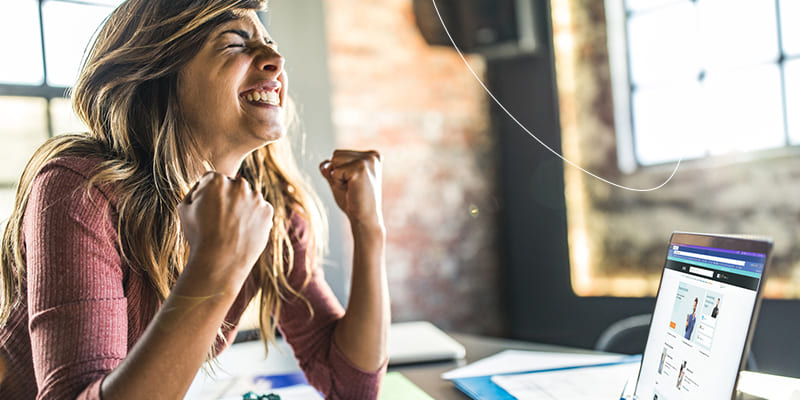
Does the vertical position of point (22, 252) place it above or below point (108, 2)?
below

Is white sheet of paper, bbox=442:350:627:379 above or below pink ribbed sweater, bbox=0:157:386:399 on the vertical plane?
below

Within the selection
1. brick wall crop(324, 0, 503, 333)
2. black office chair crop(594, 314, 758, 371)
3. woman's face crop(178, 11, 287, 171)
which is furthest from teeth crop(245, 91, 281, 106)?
brick wall crop(324, 0, 503, 333)

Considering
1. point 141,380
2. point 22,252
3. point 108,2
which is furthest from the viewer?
point 108,2

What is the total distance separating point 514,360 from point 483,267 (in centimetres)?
198

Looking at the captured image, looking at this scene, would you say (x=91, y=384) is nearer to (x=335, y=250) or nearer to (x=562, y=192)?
(x=335, y=250)

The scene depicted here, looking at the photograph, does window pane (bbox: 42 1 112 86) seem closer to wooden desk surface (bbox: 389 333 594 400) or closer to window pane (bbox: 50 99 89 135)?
window pane (bbox: 50 99 89 135)

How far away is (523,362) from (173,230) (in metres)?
0.74

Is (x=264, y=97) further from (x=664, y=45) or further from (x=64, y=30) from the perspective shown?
(x=664, y=45)

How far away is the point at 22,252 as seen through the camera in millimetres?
898

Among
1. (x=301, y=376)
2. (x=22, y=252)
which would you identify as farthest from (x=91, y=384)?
(x=301, y=376)

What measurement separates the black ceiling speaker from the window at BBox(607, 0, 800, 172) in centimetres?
39

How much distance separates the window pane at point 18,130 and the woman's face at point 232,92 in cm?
128

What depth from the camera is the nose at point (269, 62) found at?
42.2 inches

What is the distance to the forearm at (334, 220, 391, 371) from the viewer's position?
112 cm
